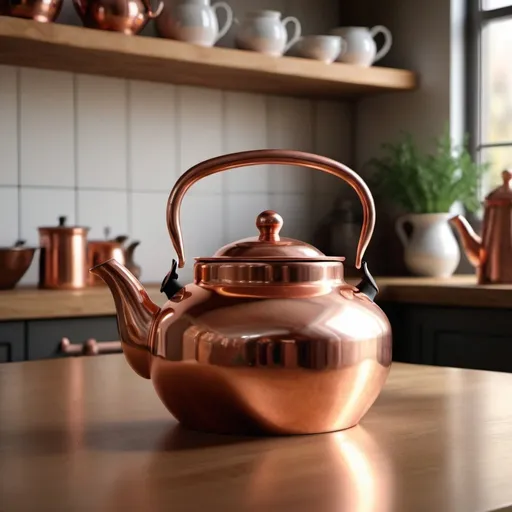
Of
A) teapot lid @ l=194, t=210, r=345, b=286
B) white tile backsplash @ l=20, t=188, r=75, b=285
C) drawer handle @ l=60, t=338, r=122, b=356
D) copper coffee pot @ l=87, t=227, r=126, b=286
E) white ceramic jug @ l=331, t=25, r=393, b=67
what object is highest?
white ceramic jug @ l=331, t=25, r=393, b=67

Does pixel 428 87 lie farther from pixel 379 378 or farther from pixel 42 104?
pixel 379 378

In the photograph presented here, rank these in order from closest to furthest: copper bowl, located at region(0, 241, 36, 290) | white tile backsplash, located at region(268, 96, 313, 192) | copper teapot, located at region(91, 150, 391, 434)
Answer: copper teapot, located at region(91, 150, 391, 434)
copper bowl, located at region(0, 241, 36, 290)
white tile backsplash, located at region(268, 96, 313, 192)

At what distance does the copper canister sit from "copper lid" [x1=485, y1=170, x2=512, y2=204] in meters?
1.08

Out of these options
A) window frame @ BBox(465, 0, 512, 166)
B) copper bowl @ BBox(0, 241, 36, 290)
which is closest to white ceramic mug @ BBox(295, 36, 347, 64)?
window frame @ BBox(465, 0, 512, 166)

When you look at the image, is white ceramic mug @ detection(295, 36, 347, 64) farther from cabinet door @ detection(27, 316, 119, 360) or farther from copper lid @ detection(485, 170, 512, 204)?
cabinet door @ detection(27, 316, 119, 360)

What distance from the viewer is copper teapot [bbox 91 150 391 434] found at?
2.41 ft

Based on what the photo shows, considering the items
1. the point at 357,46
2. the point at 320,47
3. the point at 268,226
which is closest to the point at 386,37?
the point at 357,46

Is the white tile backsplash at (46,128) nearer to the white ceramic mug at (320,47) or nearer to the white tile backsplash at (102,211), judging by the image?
the white tile backsplash at (102,211)

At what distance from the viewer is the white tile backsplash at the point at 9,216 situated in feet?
8.93

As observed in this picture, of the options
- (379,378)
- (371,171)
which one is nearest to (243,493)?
(379,378)

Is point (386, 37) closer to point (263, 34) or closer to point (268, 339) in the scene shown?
point (263, 34)

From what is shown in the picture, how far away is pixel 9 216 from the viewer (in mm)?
2730

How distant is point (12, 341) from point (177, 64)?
3.08 feet

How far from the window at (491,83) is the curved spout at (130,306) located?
7.83 feet
